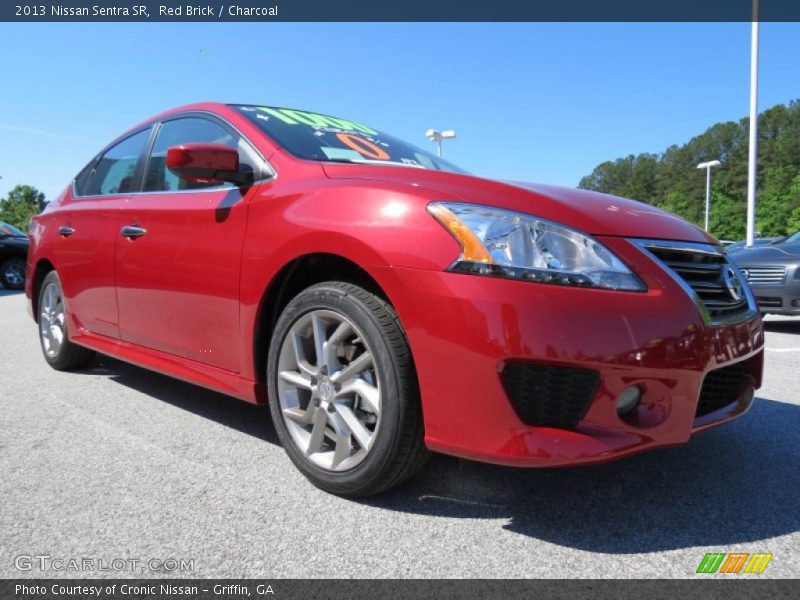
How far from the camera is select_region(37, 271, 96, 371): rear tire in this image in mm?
4020

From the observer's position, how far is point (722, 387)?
6.98 feet

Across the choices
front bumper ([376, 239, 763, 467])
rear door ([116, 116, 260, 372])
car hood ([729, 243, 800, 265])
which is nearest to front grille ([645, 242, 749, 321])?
front bumper ([376, 239, 763, 467])

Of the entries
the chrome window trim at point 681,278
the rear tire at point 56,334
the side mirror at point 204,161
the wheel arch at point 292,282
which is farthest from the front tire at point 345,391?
the rear tire at point 56,334

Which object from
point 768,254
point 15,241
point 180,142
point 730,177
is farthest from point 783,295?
point 730,177

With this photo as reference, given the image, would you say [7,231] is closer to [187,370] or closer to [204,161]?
[187,370]

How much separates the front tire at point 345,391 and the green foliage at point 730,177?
43.8 m

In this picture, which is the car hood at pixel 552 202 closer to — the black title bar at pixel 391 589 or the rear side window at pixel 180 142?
the rear side window at pixel 180 142

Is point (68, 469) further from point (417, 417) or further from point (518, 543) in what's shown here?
point (518, 543)

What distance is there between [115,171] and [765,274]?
244 inches

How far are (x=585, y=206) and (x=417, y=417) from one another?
884mm

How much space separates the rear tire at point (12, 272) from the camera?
13.3 meters

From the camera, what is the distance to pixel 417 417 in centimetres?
194

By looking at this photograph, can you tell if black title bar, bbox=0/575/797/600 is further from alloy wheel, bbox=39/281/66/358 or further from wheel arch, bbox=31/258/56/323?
wheel arch, bbox=31/258/56/323

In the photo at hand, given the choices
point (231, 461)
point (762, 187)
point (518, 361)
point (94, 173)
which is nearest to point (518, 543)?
point (518, 361)
